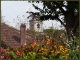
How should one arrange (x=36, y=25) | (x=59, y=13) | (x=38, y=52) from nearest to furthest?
(x=38, y=52)
(x=36, y=25)
(x=59, y=13)

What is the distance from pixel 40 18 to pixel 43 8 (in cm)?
75

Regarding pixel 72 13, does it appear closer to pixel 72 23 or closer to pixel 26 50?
pixel 72 23

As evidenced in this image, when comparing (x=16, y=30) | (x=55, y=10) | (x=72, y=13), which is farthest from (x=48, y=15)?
(x=16, y=30)

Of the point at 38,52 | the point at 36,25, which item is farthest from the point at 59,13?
the point at 38,52

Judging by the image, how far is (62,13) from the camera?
1803 cm

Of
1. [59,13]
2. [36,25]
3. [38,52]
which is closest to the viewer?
[38,52]

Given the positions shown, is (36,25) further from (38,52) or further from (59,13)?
(38,52)

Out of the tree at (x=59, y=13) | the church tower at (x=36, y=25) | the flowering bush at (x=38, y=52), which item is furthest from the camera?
the tree at (x=59, y=13)

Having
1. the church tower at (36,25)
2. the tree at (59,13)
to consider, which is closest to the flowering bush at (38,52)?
the church tower at (36,25)

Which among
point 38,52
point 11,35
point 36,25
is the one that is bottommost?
point 11,35

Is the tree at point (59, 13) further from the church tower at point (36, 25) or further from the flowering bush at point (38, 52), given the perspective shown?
the flowering bush at point (38, 52)

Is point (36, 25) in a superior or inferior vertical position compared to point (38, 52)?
superior

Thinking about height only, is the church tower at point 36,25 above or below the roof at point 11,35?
above

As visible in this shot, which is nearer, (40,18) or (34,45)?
(34,45)
